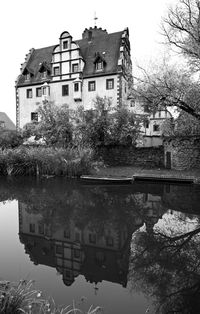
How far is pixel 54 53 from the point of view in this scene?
27.5 metres

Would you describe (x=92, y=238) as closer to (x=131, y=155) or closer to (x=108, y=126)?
(x=108, y=126)

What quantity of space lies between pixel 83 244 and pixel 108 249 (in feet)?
1.69

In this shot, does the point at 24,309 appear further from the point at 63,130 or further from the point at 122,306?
the point at 63,130

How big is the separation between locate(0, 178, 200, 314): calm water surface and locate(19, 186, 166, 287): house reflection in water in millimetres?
16

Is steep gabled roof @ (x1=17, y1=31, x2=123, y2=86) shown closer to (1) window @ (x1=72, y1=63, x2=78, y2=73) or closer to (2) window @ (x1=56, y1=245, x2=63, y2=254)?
(1) window @ (x1=72, y1=63, x2=78, y2=73)

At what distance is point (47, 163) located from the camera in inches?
530

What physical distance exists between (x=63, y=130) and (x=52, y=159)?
4566 millimetres

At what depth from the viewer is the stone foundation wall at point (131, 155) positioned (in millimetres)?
17250

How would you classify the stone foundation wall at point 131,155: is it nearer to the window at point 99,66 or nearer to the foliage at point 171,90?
the foliage at point 171,90

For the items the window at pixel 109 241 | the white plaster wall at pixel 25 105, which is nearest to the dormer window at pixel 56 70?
the white plaster wall at pixel 25 105

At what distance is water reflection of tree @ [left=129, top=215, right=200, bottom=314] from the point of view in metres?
3.00

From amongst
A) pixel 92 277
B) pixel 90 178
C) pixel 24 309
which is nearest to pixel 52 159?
pixel 90 178

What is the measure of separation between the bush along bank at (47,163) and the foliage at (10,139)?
5751mm

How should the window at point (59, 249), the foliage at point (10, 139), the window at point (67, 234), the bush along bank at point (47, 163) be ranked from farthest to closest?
the foliage at point (10, 139)
the bush along bank at point (47, 163)
the window at point (67, 234)
the window at point (59, 249)
